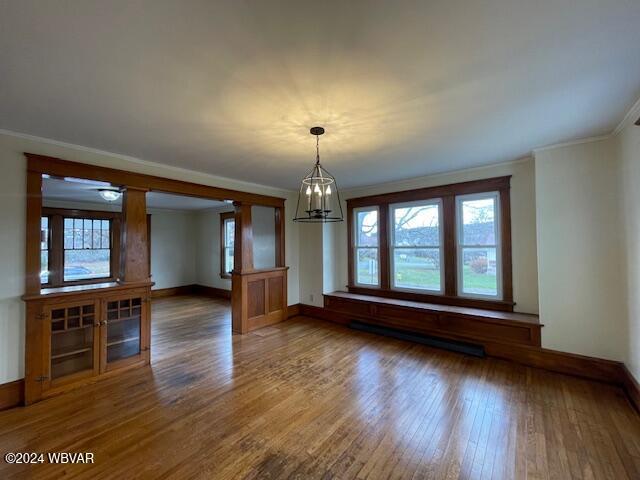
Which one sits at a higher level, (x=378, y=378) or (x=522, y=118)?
(x=522, y=118)

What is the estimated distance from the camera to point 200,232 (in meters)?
8.25

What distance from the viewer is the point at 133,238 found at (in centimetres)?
344

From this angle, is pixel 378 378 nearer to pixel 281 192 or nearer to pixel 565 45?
pixel 565 45

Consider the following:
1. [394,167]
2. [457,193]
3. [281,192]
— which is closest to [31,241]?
[281,192]

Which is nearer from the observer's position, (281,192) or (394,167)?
(394,167)

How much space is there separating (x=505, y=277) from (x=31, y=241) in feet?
18.1

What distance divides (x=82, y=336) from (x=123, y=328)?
0.38 m

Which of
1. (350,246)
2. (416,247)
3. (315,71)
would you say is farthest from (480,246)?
(315,71)

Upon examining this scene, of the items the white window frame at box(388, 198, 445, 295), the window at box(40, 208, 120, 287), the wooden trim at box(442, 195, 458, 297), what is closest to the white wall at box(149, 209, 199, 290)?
the window at box(40, 208, 120, 287)

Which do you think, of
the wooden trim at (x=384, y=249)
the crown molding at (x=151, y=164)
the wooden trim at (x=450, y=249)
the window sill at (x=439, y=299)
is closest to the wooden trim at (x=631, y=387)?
the window sill at (x=439, y=299)

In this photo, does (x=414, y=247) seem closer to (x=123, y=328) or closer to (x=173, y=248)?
(x=123, y=328)

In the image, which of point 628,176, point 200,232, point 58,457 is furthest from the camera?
point 200,232

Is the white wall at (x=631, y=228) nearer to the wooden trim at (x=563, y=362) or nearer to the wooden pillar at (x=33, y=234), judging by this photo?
the wooden trim at (x=563, y=362)

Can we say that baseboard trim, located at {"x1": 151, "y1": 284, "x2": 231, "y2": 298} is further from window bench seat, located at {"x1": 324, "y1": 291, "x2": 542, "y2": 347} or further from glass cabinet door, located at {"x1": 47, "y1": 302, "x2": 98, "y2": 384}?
glass cabinet door, located at {"x1": 47, "y1": 302, "x2": 98, "y2": 384}
